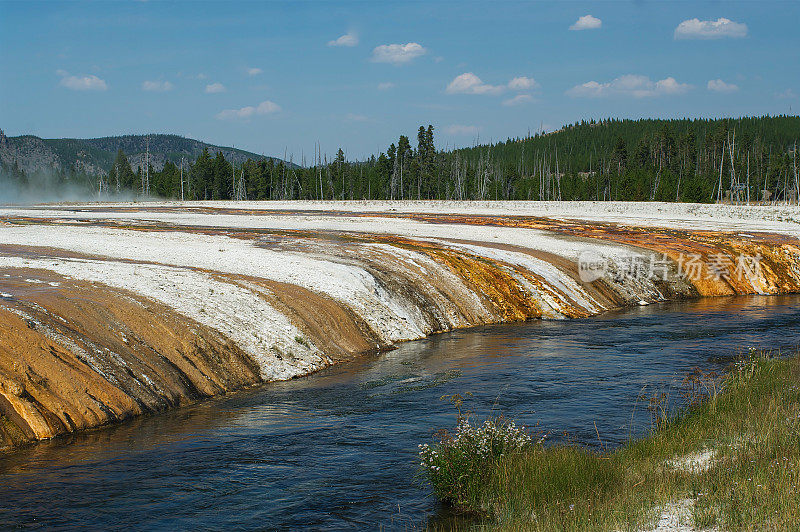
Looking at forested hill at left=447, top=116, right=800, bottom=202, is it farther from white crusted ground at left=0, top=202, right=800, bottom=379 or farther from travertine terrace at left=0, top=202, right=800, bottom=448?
white crusted ground at left=0, top=202, right=800, bottom=379

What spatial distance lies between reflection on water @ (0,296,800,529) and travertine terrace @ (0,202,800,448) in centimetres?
102

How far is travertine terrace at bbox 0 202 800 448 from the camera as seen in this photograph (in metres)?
13.5

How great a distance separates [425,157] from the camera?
146 metres

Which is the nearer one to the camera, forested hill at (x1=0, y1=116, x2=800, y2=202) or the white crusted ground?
the white crusted ground

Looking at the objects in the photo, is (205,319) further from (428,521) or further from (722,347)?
(722,347)

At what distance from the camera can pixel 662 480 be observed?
8445 mm

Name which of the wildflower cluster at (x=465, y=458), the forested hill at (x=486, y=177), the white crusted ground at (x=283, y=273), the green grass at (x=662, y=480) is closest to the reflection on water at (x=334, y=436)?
the wildflower cluster at (x=465, y=458)

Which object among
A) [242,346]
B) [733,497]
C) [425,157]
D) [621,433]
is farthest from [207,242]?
[425,157]

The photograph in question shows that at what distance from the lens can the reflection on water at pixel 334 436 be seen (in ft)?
29.1

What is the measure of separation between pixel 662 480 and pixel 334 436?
5452 mm

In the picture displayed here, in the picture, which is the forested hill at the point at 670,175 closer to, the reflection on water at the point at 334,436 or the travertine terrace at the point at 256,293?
the travertine terrace at the point at 256,293

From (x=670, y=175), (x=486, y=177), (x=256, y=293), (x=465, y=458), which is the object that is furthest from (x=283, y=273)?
(x=486, y=177)

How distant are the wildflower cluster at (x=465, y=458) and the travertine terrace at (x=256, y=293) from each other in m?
6.93

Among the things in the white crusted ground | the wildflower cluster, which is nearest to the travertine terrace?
the white crusted ground
